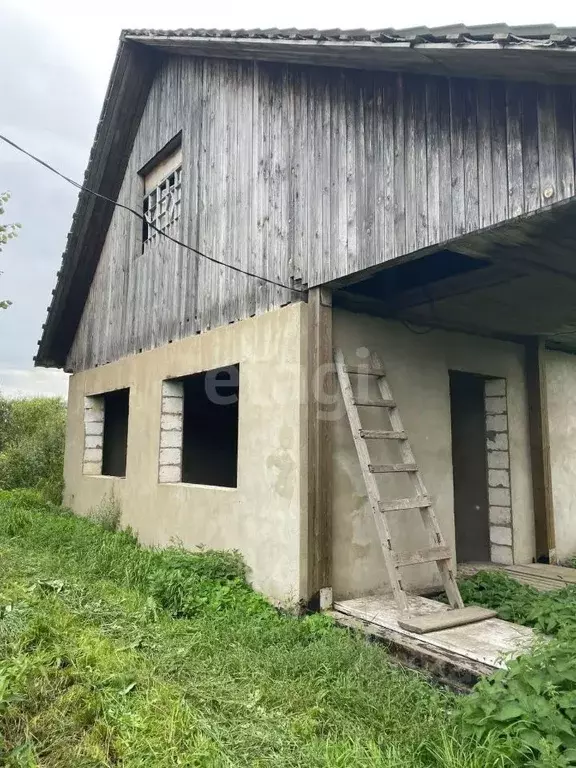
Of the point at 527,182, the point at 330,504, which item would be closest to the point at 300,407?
the point at 330,504

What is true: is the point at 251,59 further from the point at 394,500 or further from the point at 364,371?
the point at 394,500

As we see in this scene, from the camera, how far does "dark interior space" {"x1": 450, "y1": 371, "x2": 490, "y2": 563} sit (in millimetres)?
7020

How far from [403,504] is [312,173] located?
9.84ft

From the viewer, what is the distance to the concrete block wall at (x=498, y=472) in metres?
6.90

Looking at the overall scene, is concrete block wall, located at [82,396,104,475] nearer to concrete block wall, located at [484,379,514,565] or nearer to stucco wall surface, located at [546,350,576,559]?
concrete block wall, located at [484,379,514,565]

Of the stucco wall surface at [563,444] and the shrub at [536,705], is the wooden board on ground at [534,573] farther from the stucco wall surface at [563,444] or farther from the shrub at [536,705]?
the shrub at [536,705]

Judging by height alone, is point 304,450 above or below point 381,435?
below

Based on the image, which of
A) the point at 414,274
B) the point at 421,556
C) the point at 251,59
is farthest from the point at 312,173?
the point at 421,556

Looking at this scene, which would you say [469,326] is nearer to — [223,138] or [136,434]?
[223,138]

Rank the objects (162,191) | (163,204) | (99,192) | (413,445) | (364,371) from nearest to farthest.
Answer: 1. (364,371)
2. (413,445)
3. (163,204)
4. (162,191)
5. (99,192)

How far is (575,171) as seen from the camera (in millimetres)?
2857

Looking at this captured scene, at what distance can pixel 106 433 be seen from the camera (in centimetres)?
1078

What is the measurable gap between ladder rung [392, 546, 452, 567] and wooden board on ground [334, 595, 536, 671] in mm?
370

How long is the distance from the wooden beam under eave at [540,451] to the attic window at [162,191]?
5115 millimetres
